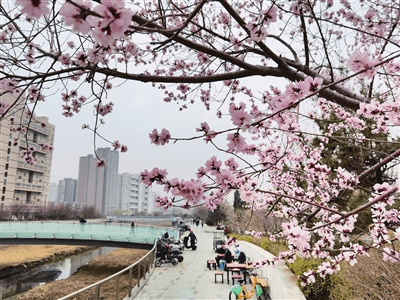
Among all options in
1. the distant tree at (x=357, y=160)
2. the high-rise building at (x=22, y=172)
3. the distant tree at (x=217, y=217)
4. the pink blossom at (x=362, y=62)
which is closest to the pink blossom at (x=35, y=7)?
the pink blossom at (x=362, y=62)

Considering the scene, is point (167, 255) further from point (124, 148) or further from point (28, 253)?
point (28, 253)

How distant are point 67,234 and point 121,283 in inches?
524

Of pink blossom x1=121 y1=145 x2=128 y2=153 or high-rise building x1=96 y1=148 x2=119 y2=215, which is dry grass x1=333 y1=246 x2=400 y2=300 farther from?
high-rise building x1=96 y1=148 x2=119 y2=215

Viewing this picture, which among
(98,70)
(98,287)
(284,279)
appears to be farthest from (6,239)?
(98,70)

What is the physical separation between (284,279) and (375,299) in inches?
92.8

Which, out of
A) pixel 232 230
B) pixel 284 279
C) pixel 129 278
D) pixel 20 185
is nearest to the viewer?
pixel 284 279

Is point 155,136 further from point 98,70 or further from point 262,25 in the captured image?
point 262,25

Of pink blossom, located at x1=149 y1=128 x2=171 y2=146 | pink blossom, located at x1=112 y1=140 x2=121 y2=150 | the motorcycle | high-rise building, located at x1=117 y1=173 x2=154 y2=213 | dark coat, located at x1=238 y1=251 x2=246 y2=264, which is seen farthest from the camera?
high-rise building, located at x1=117 y1=173 x2=154 y2=213

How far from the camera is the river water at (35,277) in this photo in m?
14.4

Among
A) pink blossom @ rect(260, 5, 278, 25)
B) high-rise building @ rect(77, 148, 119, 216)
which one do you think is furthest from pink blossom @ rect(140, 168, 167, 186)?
high-rise building @ rect(77, 148, 119, 216)

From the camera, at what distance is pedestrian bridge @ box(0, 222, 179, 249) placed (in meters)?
17.1

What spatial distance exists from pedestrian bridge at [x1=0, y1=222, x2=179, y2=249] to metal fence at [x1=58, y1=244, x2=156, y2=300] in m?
7.92

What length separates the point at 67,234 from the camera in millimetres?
17516

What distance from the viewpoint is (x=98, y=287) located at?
15.8ft
